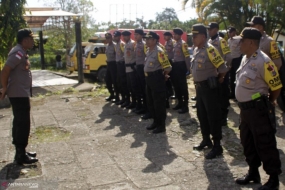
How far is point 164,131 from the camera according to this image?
6.60 m

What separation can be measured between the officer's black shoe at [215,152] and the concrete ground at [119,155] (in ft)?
0.30

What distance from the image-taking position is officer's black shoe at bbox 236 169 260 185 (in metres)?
4.23

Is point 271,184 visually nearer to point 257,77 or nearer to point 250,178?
point 250,178

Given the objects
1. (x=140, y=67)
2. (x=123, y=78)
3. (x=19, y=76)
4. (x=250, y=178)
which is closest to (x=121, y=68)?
(x=123, y=78)

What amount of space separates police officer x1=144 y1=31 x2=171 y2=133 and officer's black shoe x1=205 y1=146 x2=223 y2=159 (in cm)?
151

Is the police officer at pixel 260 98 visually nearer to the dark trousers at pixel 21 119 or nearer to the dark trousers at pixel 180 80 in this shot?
the dark trousers at pixel 21 119

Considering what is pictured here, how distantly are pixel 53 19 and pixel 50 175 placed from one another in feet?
42.9

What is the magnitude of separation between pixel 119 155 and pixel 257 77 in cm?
241

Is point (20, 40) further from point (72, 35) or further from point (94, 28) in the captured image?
point (94, 28)

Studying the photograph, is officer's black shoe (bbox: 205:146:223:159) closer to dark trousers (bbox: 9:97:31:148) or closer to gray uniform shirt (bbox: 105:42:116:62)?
dark trousers (bbox: 9:97:31:148)

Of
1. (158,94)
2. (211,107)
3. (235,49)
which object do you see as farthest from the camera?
(235,49)

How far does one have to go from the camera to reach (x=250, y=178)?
13.9 feet

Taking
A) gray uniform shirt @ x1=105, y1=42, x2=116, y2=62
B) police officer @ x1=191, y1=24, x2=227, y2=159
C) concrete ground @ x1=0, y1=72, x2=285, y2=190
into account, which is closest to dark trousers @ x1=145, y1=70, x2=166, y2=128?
concrete ground @ x1=0, y1=72, x2=285, y2=190

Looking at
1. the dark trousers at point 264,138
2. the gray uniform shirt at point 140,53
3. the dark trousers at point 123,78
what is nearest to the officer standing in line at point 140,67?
the gray uniform shirt at point 140,53
